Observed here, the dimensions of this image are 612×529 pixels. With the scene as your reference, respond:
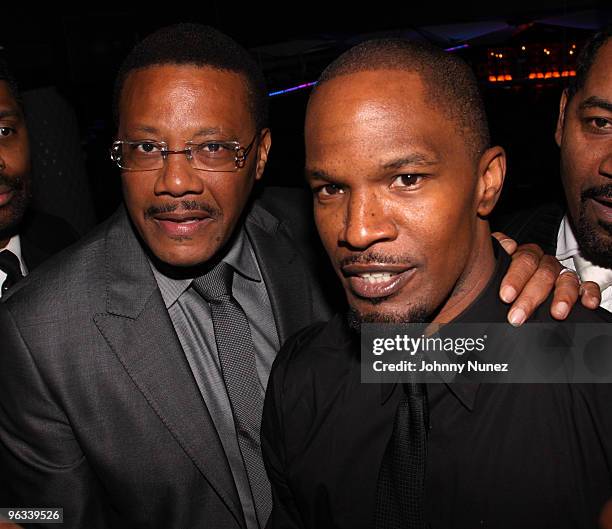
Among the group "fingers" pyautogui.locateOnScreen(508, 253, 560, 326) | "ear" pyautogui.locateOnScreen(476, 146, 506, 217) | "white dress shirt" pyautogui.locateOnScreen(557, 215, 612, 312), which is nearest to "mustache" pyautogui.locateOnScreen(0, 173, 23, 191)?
"ear" pyautogui.locateOnScreen(476, 146, 506, 217)

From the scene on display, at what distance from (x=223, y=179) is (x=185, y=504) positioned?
1105 millimetres

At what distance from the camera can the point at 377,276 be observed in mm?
1497

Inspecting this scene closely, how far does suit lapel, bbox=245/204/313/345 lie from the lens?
2191mm

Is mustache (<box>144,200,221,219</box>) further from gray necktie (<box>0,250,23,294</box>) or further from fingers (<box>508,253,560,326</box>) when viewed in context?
fingers (<box>508,253,560,326</box>)

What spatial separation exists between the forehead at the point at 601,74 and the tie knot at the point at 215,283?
1448 millimetres

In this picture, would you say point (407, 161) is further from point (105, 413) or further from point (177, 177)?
point (105, 413)

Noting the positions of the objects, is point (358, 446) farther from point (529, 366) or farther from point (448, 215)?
point (448, 215)

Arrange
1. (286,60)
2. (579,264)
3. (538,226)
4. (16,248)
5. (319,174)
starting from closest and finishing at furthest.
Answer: (319,174)
(579,264)
(538,226)
(16,248)
(286,60)

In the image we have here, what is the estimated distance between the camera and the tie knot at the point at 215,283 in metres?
2.11

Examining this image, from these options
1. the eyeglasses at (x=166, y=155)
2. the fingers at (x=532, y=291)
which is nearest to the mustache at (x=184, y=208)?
the eyeglasses at (x=166, y=155)

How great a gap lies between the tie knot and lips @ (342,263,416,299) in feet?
2.41

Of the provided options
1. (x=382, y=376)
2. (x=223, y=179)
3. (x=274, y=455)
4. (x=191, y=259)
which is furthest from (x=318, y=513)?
(x=223, y=179)

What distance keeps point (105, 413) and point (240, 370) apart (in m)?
0.47

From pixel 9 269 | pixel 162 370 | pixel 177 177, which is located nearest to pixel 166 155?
pixel 177 177
